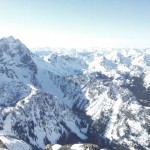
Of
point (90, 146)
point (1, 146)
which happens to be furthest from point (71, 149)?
point (1, 146)

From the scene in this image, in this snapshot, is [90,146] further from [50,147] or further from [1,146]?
[1,146]

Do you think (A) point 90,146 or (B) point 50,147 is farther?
(B) point 50,147

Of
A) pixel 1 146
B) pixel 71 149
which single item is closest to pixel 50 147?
pixel 71 149

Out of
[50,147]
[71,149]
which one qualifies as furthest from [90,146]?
[50,147]

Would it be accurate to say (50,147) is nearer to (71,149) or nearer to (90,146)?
(71,149)

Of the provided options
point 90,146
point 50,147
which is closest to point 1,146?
point 50,147

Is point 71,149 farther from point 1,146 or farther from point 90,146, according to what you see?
point 1,146

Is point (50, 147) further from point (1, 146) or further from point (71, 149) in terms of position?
point (1, 146)
